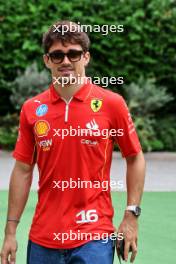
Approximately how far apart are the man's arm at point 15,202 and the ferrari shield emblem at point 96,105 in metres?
0.45

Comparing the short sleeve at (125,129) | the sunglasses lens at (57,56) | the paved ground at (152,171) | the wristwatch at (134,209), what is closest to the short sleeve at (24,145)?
the sunglasses lens at (57,56)

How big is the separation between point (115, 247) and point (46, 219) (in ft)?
1.17

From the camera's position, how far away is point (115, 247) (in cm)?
405

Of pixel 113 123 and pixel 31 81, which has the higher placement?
pixel 31 81

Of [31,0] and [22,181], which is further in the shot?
[31,0]

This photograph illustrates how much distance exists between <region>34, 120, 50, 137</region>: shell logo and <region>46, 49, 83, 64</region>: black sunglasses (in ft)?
1.00

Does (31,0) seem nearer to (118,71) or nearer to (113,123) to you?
(118,71)

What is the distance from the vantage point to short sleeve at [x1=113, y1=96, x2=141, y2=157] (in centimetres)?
404

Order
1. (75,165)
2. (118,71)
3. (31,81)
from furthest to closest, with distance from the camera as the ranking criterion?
(118,71), (31,81), (75,165)

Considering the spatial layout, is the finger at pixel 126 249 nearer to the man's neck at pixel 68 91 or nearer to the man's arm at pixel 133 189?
the man's arm at pixel 133 189

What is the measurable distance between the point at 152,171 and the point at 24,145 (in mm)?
8671

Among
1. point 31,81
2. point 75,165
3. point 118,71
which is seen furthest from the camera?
point 118,71

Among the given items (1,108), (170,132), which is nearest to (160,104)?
(170,132)

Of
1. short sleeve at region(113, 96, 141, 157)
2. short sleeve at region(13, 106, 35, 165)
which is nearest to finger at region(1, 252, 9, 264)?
short sleeve at region(13, 106, 35, 165)
